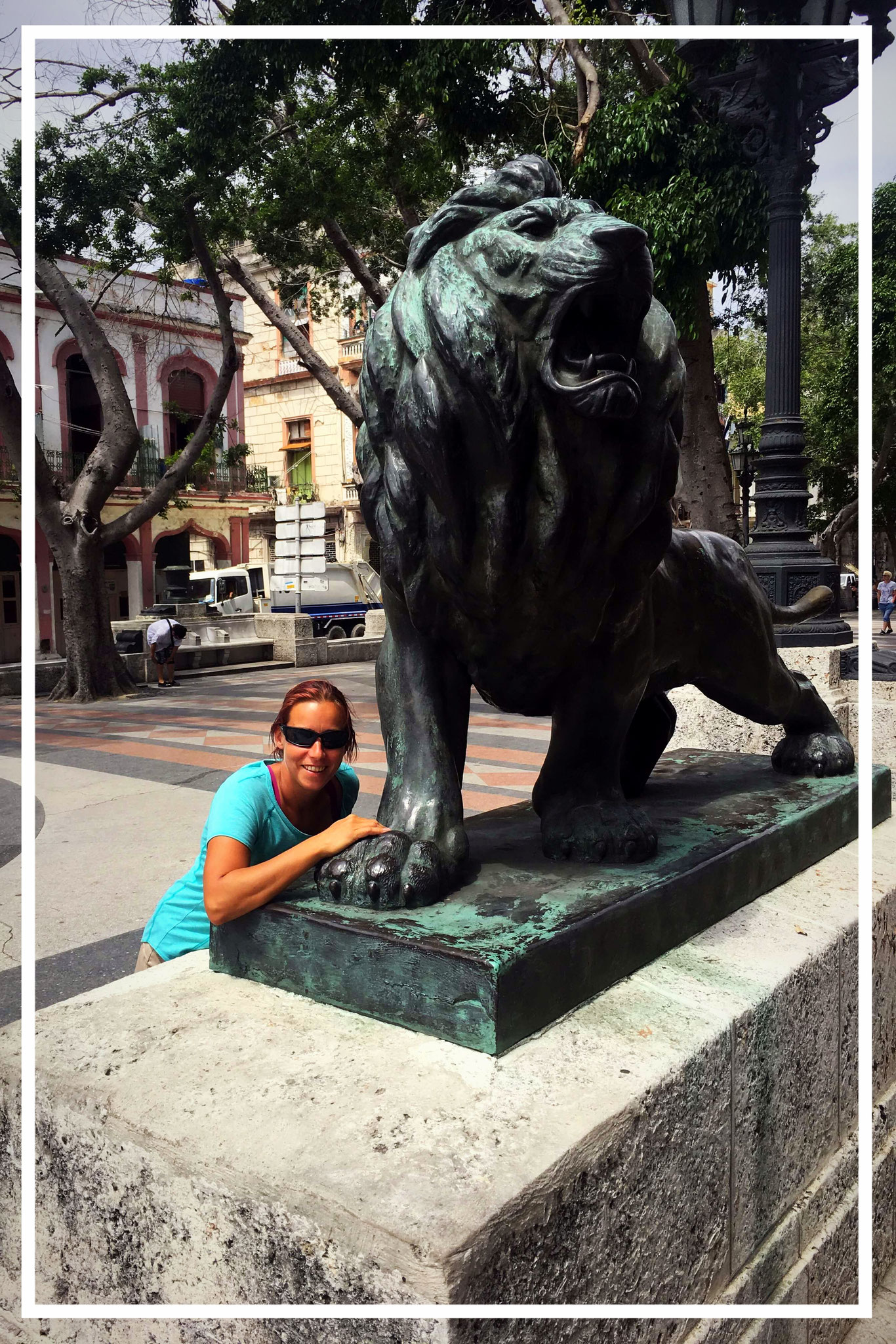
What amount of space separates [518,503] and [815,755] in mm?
1470

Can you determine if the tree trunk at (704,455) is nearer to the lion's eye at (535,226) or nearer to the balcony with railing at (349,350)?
the balcony with railing at (349,350)

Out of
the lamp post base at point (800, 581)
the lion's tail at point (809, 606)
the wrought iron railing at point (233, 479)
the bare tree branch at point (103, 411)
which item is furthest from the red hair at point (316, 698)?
the wrought iron railing at point (233, 479)

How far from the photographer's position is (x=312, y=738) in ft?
5.49

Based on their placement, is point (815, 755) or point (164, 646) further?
point (164, 646)

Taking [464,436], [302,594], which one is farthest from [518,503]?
[302,594]

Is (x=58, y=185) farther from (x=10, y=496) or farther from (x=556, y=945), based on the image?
(x=556, y=945)

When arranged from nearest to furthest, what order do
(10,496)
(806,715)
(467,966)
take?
(467,966) < (806,715) < (10,496)

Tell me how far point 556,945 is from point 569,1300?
422 mm

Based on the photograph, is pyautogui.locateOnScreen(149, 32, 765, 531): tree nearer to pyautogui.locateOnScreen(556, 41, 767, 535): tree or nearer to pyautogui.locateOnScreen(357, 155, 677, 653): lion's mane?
pyautogui.locateOnScreen(556, 41, 767, 535): tree

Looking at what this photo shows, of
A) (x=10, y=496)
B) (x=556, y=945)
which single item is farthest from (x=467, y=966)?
(x=10, y=496)

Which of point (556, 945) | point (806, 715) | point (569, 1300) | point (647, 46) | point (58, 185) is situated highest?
point (58, 185)

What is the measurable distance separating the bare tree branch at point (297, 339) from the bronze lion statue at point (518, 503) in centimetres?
925

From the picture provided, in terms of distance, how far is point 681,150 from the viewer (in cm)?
498

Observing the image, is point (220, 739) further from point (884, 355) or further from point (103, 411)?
point (884, 355)
